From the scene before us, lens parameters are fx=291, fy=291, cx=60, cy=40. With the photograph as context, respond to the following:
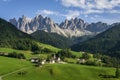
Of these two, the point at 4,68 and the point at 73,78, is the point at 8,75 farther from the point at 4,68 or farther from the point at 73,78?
the point at 73,78

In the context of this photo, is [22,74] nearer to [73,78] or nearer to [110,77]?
[73,78]

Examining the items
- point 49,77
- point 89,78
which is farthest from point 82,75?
point 49,77

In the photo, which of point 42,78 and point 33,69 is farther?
point 33,69

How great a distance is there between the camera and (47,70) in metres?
199

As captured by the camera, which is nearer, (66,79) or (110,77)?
(66,79)

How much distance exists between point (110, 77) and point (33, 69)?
172ft

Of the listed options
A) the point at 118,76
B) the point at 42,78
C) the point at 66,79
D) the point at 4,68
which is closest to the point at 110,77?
the point at 118,76

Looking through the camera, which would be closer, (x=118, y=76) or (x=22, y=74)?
(x=22, y=74)

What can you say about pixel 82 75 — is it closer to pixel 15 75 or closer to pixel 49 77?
pixel 49 77

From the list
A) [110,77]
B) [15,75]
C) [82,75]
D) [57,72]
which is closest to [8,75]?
[15,75]

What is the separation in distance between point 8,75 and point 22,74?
31.7 feet

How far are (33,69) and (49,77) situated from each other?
1915 centimetres

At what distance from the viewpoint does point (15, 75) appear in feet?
591

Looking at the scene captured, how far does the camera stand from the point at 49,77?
7283 inches
